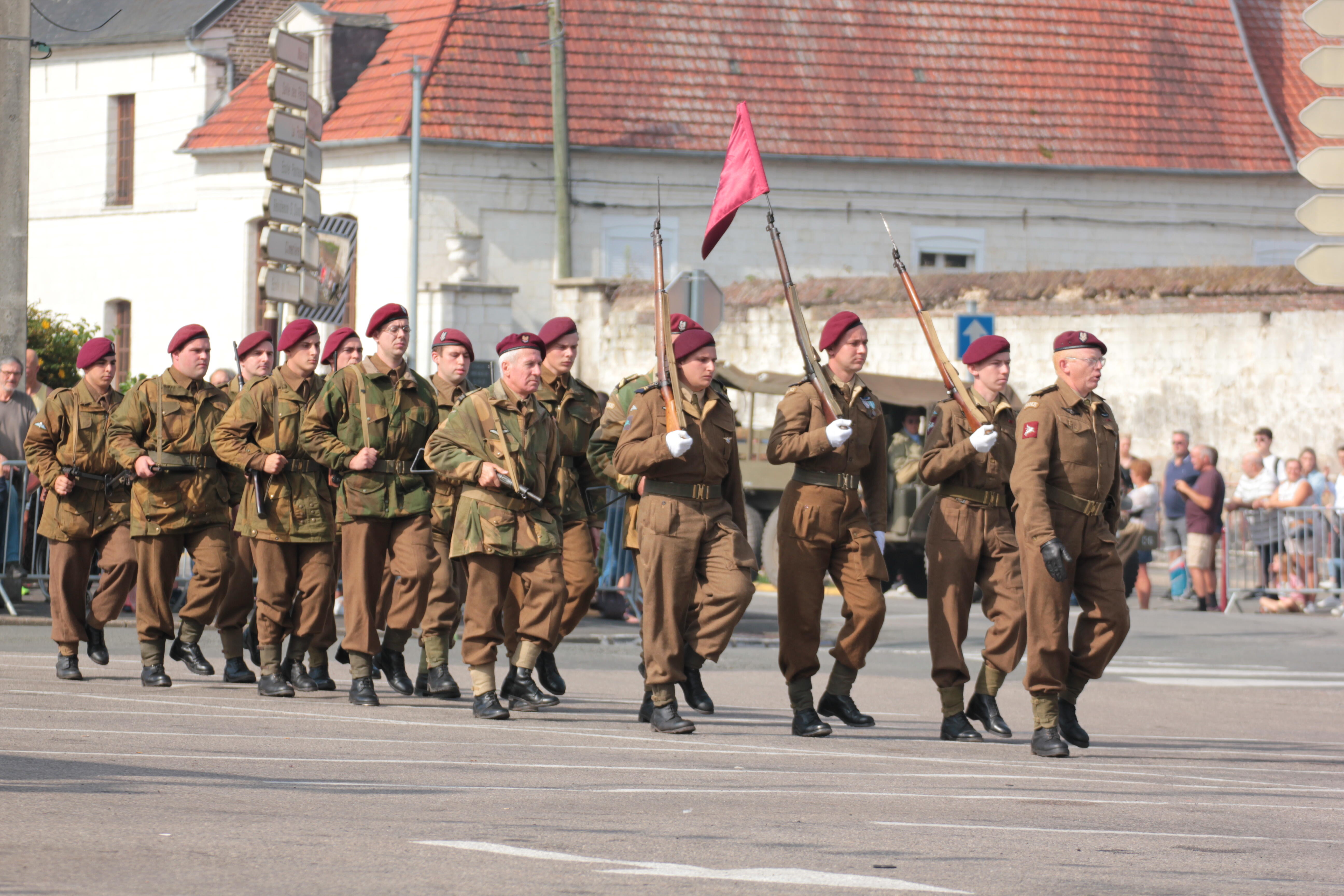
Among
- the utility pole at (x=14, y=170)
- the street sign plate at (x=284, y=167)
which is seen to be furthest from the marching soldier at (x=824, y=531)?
the utility pole at (x=14, y=170)

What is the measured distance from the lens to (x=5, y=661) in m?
12.9

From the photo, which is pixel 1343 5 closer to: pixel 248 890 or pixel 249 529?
pixel 249 529

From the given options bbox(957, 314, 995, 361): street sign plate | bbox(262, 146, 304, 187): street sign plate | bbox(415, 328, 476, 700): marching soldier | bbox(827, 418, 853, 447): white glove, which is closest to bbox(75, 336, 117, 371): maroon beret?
bbox(415, 328, 476, 700): marching soldier

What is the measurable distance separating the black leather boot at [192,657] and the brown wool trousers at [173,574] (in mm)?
318

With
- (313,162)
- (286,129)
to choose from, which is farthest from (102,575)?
(313,162)

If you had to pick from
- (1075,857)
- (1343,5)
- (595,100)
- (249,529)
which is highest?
(595,100)

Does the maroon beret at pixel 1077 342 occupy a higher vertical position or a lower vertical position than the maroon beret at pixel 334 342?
lower

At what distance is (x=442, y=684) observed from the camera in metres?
11.4

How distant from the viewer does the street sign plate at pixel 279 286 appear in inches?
631

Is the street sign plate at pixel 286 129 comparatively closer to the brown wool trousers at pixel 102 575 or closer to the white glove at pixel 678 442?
the brown wool trousers at pixel 102 575

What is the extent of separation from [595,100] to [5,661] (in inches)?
969

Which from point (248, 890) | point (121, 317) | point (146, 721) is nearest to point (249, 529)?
point (146, 721)

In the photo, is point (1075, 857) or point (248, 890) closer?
point (248, 890)

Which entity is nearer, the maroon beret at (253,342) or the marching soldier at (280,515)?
the marching soldier at (280,515)
